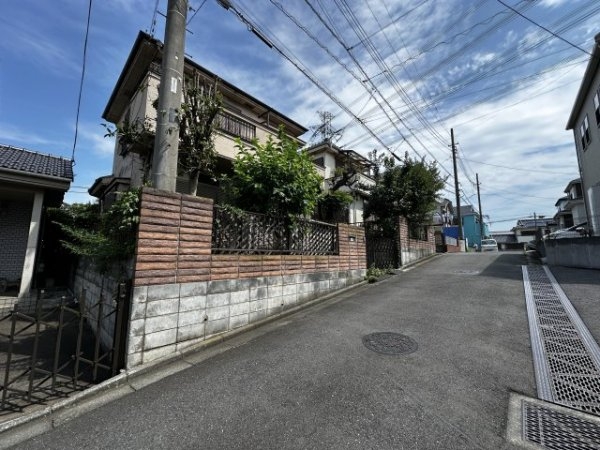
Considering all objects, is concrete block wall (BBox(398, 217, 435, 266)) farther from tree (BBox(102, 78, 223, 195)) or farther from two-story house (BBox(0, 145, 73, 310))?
two-story house (BBox(0, 145, 73, 310))

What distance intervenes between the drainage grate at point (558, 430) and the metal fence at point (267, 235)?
169 inches

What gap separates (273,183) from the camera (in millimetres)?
5984

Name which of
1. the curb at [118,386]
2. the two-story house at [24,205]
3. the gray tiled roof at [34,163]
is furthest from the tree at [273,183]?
the gray tiled roof at [34,163]

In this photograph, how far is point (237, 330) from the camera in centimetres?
480

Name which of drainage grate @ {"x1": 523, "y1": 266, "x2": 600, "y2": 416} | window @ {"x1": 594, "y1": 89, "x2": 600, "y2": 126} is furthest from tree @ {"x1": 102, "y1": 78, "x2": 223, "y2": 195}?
window @ {"x1": 594, "y1": 89, "x2": 600, "y2": 126}

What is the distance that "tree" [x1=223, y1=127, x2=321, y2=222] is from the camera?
5988 millimetres

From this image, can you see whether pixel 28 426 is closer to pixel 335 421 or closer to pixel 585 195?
pixel 335 421

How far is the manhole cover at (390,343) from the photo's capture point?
403 cm

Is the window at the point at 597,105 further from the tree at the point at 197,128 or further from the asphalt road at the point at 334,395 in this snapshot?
the tree at the point at 197,128

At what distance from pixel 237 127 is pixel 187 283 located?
785 cm

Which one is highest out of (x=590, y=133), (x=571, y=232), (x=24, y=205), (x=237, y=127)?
(x=590, y=133)

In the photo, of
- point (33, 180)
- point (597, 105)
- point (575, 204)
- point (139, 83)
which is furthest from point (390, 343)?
point (575, 204)

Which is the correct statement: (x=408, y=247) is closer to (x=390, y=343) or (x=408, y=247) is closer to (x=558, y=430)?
(x=390, y=343)

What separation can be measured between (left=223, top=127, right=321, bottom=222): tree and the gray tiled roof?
620 centimetres
